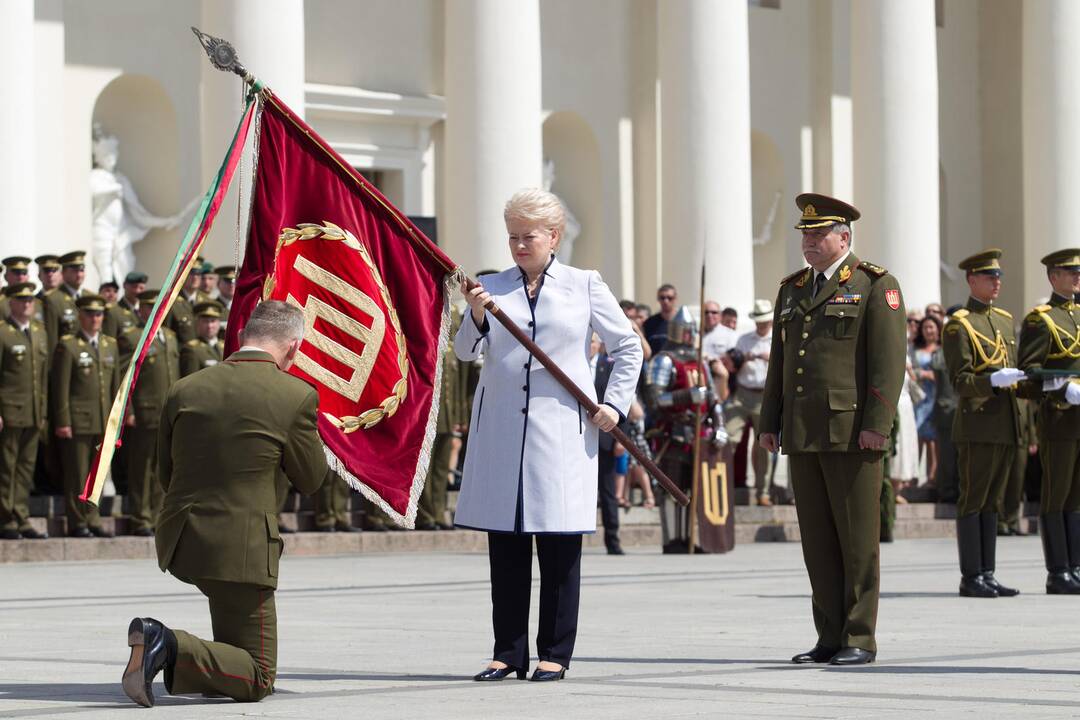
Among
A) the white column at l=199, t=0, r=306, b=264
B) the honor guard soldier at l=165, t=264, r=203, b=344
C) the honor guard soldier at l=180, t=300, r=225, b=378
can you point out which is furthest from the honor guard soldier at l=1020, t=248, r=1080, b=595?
the white column at l=199, t=0, r=306, b=264

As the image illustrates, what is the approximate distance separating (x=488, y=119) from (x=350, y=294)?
17.0 m

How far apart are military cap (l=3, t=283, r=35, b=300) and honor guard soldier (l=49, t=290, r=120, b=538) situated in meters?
0.51

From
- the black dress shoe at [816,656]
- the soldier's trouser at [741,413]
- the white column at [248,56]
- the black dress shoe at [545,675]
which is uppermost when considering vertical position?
the white column at [248,56]

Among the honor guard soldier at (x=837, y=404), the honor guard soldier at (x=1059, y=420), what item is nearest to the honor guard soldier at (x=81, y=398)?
the honor guard soldier at (x=1059, y=420)

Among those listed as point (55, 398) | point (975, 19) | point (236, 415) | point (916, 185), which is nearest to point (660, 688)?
point (236, 415)

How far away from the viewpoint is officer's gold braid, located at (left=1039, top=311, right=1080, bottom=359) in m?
14.2

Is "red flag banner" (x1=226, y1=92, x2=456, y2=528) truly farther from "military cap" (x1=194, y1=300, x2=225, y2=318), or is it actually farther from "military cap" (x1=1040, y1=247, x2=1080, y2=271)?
"military cap" (x1=194, y1=300, x2=225, y2=318)

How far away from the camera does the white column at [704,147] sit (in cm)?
2908

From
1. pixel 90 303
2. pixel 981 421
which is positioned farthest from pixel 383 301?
pixel 90 303

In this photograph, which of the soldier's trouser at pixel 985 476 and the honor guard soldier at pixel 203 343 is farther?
the honor guard soldier at pixel 203 343

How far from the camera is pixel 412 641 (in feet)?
36.6

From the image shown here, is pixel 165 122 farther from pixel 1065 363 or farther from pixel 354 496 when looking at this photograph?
pixel 1065 363

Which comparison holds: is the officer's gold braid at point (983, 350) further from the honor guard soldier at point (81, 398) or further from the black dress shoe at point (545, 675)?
the honor guard soldier at point (81, 398)

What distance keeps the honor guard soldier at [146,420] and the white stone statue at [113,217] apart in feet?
23.4
